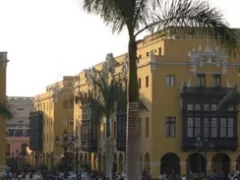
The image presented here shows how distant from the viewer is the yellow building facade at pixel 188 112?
202ft

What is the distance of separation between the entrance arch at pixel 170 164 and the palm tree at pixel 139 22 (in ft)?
155

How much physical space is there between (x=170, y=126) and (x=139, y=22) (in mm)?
46665

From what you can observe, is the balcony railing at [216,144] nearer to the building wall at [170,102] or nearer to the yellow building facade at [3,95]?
the building wall at [170,102]

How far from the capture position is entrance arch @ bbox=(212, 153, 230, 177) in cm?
6391

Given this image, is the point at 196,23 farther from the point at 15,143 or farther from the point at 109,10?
the point at 15,143

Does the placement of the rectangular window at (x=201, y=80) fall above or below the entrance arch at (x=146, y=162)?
above

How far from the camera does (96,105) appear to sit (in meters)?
53.4

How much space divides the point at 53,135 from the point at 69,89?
625 cm

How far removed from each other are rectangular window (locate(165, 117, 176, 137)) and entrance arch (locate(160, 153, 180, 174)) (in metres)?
1.75

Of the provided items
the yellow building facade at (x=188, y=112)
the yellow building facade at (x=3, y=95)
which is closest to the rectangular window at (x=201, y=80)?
the yellow building facade at (x=188, y=112)

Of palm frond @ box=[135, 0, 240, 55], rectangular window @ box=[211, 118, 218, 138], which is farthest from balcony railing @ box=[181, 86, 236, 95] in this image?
palm frond @ box=[135, 0, 240, 55]

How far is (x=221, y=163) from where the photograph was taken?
2547 inches

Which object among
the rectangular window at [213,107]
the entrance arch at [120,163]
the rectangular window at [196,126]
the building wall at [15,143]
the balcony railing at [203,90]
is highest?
the balcony railing at [203,90]

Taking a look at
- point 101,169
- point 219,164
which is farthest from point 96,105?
point 101,169
